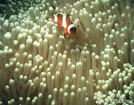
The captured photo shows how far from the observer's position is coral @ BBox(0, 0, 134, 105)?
154 centimetres

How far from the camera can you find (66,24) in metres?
1.86

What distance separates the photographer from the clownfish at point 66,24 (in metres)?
1.77

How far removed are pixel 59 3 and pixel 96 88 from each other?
50.8 inches

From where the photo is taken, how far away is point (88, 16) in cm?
191

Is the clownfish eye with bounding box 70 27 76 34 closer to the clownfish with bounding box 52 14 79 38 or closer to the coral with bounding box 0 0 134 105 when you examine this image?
the clownfish with bounding box 52 14 79 38

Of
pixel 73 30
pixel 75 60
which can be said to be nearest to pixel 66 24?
pixel 73 30

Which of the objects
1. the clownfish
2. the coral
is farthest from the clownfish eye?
the coral

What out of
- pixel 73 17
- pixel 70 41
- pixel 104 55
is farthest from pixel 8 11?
pixel 104 55

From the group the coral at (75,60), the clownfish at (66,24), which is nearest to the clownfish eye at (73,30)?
the clownfish at (66,24)

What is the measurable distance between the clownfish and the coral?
73mm

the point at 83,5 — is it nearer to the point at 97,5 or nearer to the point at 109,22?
the point at 97,5

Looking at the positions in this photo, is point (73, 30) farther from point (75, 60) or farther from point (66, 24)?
point (75, 60)

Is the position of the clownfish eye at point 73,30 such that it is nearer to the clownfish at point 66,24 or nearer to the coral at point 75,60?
the clownfish at point 66,24

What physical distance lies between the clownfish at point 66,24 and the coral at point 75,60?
0.07 m
